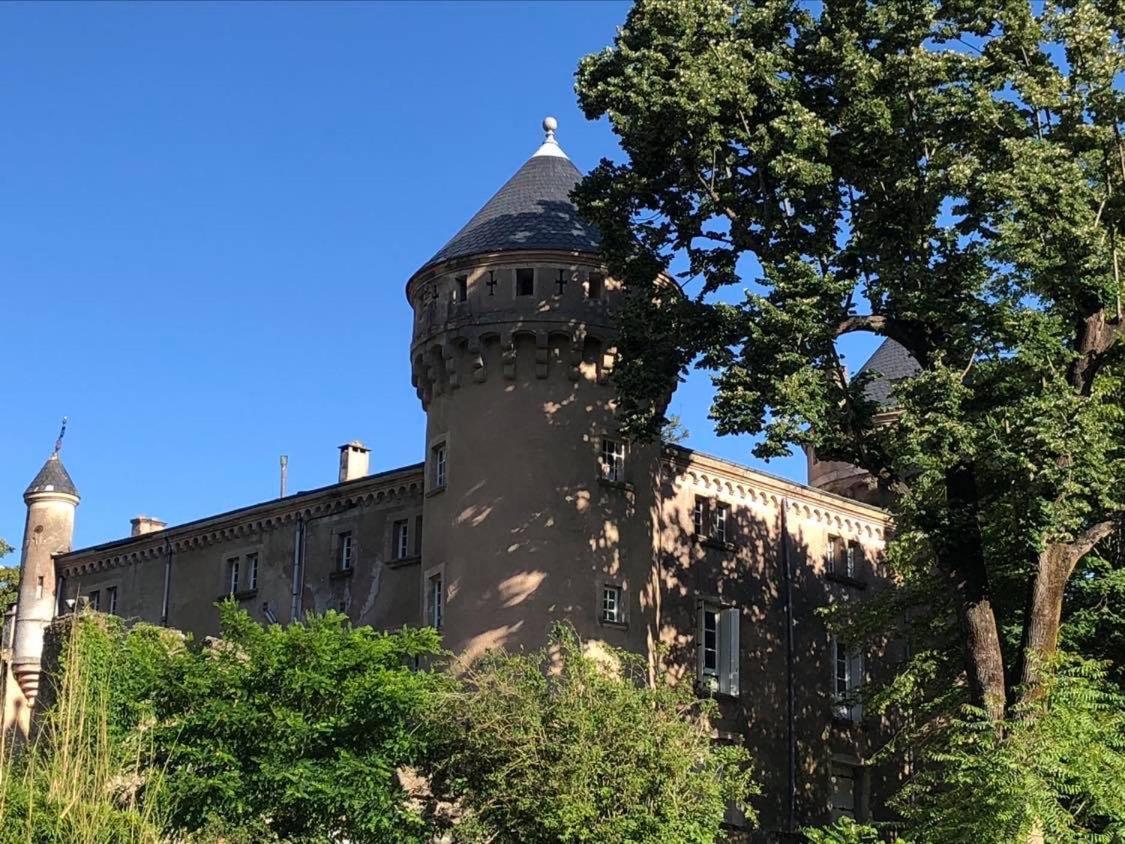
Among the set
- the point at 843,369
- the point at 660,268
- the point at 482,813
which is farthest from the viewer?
the point at 660,268

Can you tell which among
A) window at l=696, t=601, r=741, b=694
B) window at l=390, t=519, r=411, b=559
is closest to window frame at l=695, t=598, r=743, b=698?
window at l=696, t=601, r=741, b=694

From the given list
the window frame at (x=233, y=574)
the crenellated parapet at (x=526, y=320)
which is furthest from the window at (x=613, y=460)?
the window frame at (x=233, y=574)

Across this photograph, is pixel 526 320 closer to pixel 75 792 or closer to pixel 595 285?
pixel 595 285

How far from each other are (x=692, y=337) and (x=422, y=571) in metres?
9.13

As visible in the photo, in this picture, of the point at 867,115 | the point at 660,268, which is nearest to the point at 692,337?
the point at 660,268

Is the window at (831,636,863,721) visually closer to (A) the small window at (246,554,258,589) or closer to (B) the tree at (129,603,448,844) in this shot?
(A) the small window at (246,554,258,589)

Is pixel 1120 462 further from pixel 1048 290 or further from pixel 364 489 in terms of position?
pixel 364 489

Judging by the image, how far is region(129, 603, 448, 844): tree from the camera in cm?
2639

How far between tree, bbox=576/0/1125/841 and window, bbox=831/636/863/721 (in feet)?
34.9

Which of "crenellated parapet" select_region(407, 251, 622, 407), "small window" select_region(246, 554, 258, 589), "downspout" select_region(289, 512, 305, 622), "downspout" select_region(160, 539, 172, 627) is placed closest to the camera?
"crenellated parapet" select_region(407, 251, 622, 407)

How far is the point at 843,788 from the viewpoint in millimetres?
40688

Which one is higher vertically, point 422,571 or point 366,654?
point 422,571

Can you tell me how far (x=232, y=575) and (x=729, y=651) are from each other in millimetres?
14139

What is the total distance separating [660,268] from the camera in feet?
101
